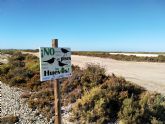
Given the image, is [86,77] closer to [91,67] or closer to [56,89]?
[91,67]

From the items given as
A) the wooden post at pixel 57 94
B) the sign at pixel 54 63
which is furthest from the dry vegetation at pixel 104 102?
the sign at pixel 54 63

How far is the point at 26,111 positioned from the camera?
42.9ft

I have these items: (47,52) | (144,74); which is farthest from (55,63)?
(144,74)

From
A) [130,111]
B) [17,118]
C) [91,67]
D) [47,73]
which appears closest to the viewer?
[47,73]

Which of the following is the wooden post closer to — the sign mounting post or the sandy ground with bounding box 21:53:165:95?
the sign mounting post

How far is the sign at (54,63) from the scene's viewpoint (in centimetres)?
658

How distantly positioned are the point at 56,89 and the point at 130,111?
3475 millimetres

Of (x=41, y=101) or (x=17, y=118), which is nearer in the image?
(x=17, y=118)

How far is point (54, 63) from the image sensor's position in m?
6.79

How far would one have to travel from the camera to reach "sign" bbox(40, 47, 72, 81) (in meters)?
6.58

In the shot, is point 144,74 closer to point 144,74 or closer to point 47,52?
point 144,74

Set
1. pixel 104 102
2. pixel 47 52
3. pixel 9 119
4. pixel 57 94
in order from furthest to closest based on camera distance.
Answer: pixel 9 119 < pixel 104 102 < pixel 57 94 < pixel 47 52

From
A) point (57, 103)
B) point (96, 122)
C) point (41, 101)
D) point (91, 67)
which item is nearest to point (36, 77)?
point (91, 67)

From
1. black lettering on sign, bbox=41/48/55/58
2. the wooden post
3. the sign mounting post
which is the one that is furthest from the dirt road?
black lettering on sign, bbox=41/48/55/58
